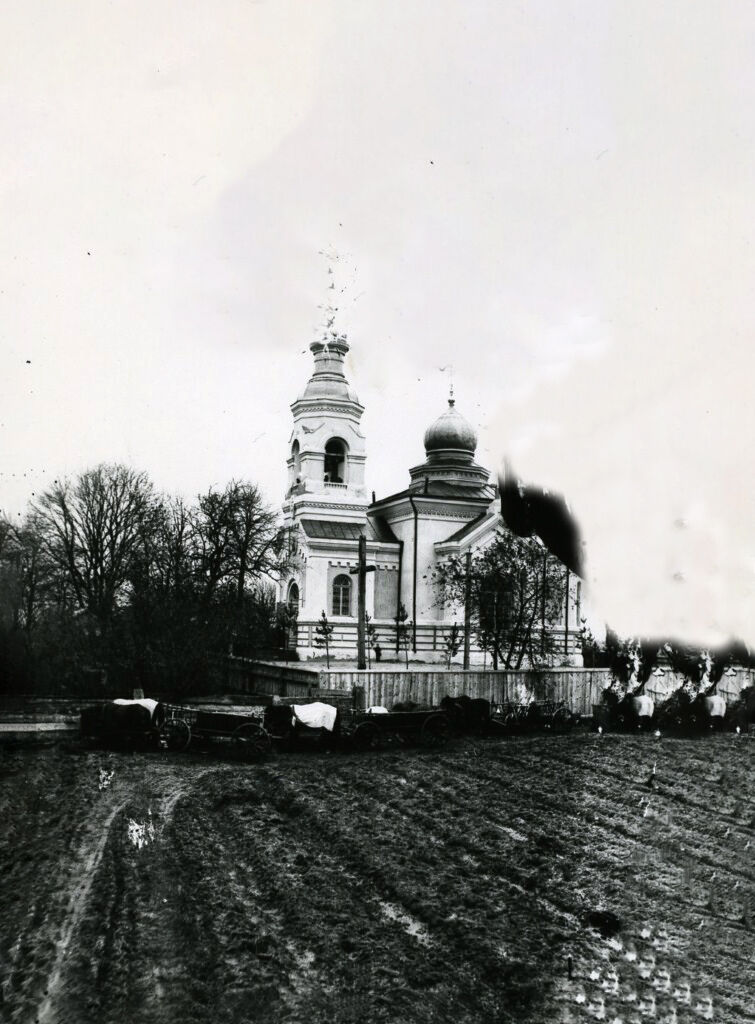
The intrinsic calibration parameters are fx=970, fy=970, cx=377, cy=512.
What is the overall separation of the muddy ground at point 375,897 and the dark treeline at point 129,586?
41.8 ft

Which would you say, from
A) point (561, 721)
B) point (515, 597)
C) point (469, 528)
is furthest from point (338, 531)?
point (561, 721)

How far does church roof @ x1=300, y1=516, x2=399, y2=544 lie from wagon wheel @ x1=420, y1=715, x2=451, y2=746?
18240mm

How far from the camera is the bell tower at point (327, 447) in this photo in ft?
132

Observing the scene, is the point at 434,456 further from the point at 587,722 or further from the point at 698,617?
the point at 698,617

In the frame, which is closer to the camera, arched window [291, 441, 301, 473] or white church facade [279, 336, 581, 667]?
white church facade [279, 336, 581, 667]

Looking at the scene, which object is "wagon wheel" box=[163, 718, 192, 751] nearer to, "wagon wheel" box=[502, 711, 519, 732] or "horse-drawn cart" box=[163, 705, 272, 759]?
"horse-drawn cart" box=[163, 705, 272, 759]

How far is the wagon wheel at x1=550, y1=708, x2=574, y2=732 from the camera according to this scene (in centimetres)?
2281

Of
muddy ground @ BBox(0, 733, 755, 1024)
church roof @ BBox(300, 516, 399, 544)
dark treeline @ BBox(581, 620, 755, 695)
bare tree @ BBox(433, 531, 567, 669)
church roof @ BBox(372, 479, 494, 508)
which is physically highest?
church roof @ BBox(372, 479, 494, 508)

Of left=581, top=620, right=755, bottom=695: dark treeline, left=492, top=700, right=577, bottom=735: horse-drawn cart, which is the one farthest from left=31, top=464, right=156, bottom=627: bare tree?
left=581, top=620, right=755, bottom=695: dark treeline

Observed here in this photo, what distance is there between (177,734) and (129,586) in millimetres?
20540

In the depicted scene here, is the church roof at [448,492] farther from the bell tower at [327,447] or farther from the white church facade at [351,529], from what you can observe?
the bell tower at [327,447]

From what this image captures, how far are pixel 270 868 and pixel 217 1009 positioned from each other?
11.1 feet

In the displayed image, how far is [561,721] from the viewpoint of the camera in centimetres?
2305

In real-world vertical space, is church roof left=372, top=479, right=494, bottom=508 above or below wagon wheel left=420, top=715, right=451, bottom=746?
above
